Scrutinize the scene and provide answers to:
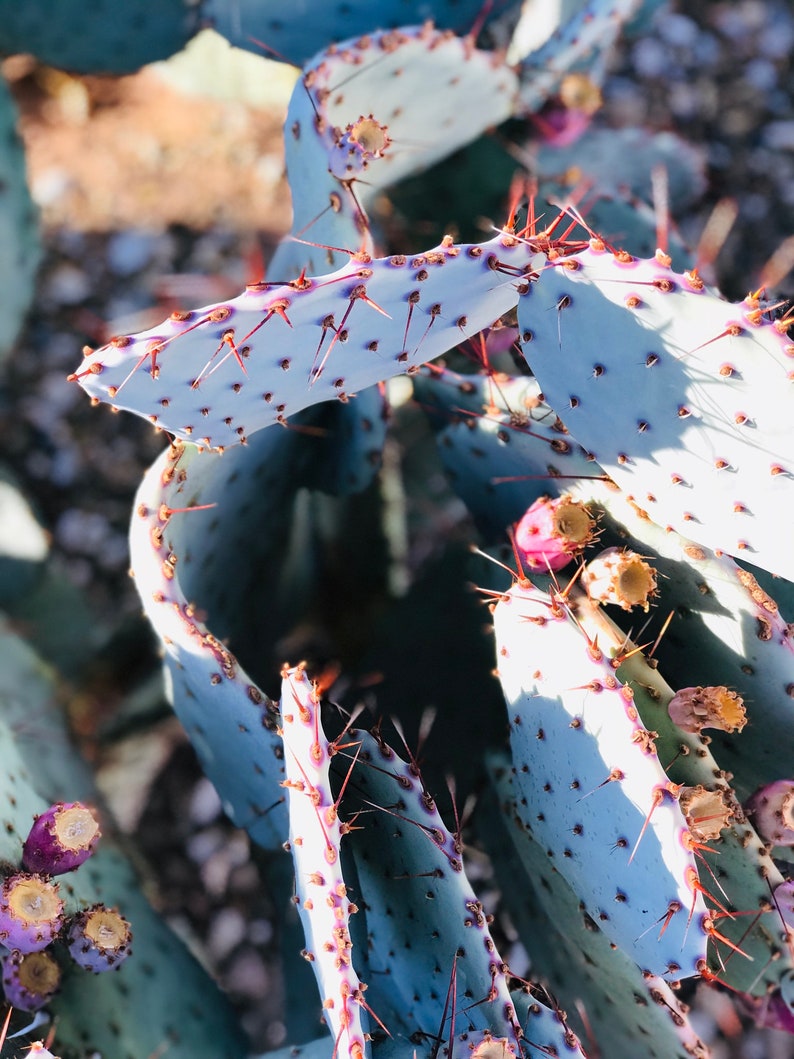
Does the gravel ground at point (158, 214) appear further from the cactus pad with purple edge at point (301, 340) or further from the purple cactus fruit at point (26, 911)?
the cactus pad with purple edge at point (301, 340)

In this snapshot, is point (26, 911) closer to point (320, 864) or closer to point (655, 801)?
point (320, 864)

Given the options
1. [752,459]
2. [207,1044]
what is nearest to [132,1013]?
[207,1044]

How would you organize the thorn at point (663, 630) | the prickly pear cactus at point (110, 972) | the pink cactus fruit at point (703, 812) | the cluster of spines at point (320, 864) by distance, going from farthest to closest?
the prickly pear cactus at point (110, 972), the thorn at point (663, 630), the pink cactus fruit at point (703, 812), the cluster of spines at point (320, 864)

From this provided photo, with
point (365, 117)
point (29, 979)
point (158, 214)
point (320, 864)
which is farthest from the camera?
point (158, 214)

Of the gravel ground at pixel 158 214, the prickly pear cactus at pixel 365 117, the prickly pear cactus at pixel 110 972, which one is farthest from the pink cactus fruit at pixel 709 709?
the gravel ground at pixel 158 214

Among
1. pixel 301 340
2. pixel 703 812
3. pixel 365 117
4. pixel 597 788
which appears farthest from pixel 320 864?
pixel 365 117
